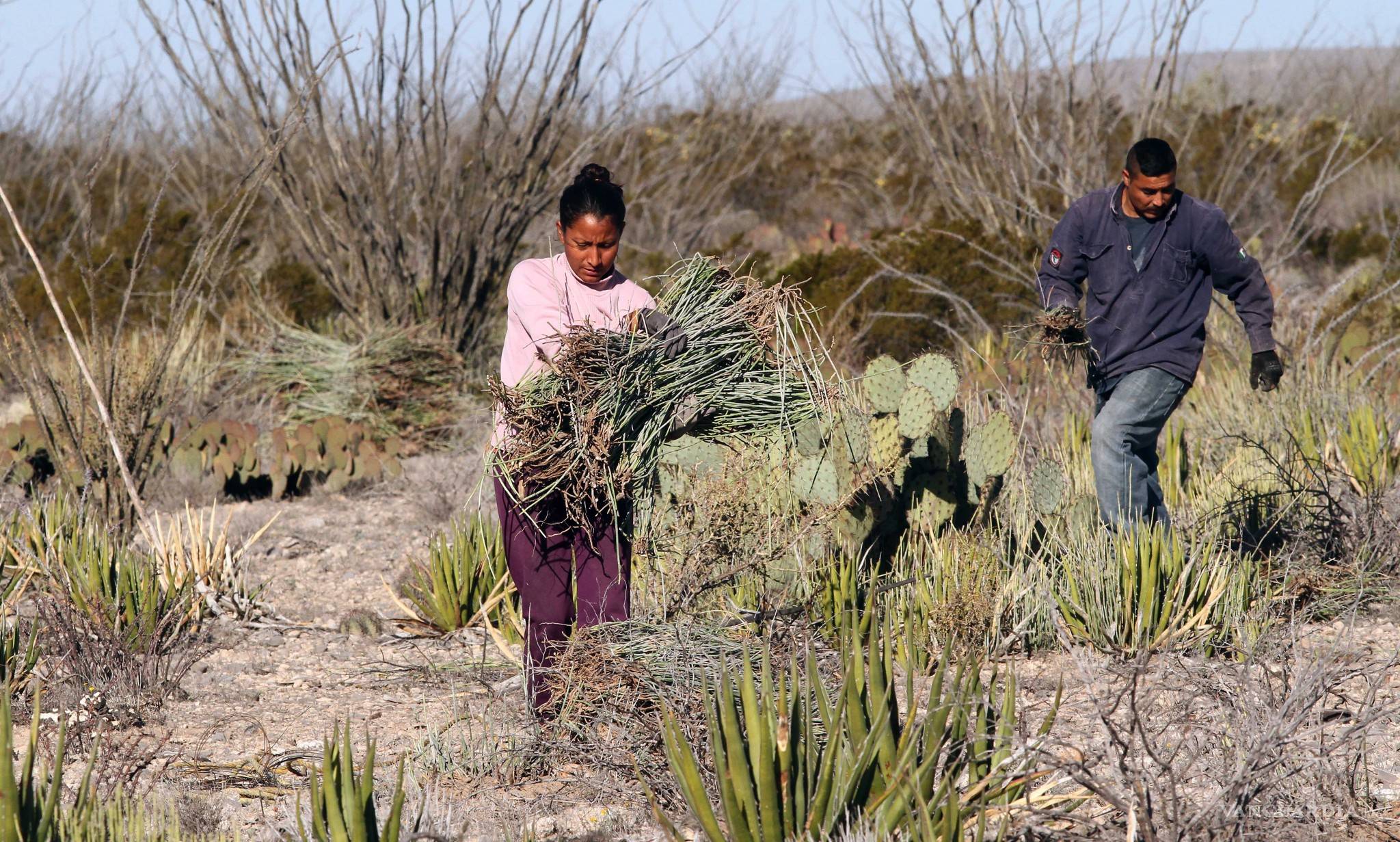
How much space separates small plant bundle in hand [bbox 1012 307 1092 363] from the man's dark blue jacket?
0.13ft

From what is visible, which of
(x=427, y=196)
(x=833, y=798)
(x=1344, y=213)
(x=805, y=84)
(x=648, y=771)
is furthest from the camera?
(x=1344, y=213)

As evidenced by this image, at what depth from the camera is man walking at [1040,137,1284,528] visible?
4.34 m

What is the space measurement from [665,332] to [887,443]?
1.40 metres

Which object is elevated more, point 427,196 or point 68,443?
point 427,196

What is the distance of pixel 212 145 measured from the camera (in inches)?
566

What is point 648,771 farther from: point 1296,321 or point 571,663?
point 1296,321

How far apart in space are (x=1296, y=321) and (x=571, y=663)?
5.93 m

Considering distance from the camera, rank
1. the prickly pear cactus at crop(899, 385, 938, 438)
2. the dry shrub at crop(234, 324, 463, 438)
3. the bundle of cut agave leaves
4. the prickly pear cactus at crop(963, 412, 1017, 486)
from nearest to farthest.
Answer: the bundle of cut agave leaves, the prickly pear cactus at crop(899, 385, 938, 438), the prickly pear cactus at crop(963, 412, 1017, 486), the dry shrub at crop(234, 324, 463, 438)

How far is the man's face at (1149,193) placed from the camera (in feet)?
13.9

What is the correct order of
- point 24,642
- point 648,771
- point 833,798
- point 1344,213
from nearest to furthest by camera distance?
point 833,798
point 648,771
point 24,642
point 1344,213

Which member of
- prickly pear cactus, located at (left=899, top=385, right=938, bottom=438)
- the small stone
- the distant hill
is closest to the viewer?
prickly pear cactus, located at (left=899, top=385, right=938, bottom=438)

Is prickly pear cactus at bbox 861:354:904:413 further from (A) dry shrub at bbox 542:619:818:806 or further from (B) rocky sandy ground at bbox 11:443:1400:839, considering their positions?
(A) dry shrub at bbox 542:619:818:806

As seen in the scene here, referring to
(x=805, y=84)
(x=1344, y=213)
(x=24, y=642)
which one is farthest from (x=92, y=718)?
(x=1344, y=213)

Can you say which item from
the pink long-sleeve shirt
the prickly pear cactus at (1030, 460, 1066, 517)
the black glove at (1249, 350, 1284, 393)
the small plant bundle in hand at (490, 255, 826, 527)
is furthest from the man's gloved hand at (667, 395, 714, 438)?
the black glove at (1249, 350, 1284, 393)
